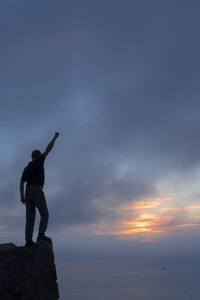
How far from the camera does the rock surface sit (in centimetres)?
680

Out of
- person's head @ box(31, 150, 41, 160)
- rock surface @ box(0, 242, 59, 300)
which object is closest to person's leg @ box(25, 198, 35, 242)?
rock surface @ box(0, 242, 59, 300)

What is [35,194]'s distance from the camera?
7957 millimetres

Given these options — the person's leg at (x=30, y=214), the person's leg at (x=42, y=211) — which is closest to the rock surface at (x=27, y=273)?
the person's leg at (x=42, y=211)

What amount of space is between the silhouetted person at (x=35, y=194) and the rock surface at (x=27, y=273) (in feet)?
1.86

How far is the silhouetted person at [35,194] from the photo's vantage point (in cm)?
795

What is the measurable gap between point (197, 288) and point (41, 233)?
216342 mm

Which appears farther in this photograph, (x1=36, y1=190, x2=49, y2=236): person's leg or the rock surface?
(x1=36, y1=190, x2=49, y2=236): person's leg

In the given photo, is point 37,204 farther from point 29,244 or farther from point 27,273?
point 27,273

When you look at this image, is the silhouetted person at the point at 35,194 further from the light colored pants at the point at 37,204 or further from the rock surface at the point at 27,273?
the rock surface at the point at 27,273

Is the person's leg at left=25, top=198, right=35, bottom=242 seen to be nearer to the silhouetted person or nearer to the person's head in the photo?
the silhouetted person

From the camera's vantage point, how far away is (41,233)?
7961 millimetres

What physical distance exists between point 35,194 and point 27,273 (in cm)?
204

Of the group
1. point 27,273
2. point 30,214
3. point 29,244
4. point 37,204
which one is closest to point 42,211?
point 37,204

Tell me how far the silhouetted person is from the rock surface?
0.57 meters
